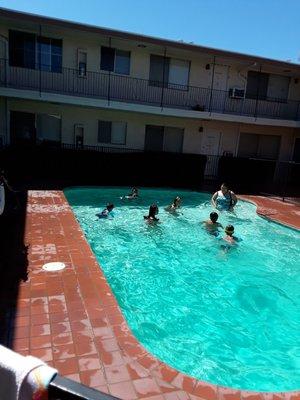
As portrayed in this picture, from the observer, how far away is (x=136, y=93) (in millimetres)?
16984

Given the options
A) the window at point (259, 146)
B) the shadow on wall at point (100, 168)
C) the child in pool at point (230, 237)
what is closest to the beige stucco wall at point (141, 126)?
the window at point (259, 146)

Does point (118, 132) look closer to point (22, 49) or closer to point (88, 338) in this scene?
point (22, 49)

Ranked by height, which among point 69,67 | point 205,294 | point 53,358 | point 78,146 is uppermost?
point 69,67

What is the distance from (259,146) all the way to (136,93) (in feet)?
27.5

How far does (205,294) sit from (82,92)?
12452 millimetres

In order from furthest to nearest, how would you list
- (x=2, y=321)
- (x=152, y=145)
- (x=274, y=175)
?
(x=274, y=175) < (x=152, y=145) < (x=2, y=321)

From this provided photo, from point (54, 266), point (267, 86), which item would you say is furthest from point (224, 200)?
point (267, 86)

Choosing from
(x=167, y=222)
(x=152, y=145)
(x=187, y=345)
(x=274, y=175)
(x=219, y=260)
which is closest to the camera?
(x=187, y=345)

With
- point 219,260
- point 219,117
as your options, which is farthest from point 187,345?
point 219,117

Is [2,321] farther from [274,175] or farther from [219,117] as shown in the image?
[274,175]

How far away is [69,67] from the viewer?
1589 centimetres

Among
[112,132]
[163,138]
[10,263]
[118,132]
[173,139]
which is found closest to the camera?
[10,263]

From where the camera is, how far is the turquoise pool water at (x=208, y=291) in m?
4.72

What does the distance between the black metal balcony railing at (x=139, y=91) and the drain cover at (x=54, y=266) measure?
10.9 meters
